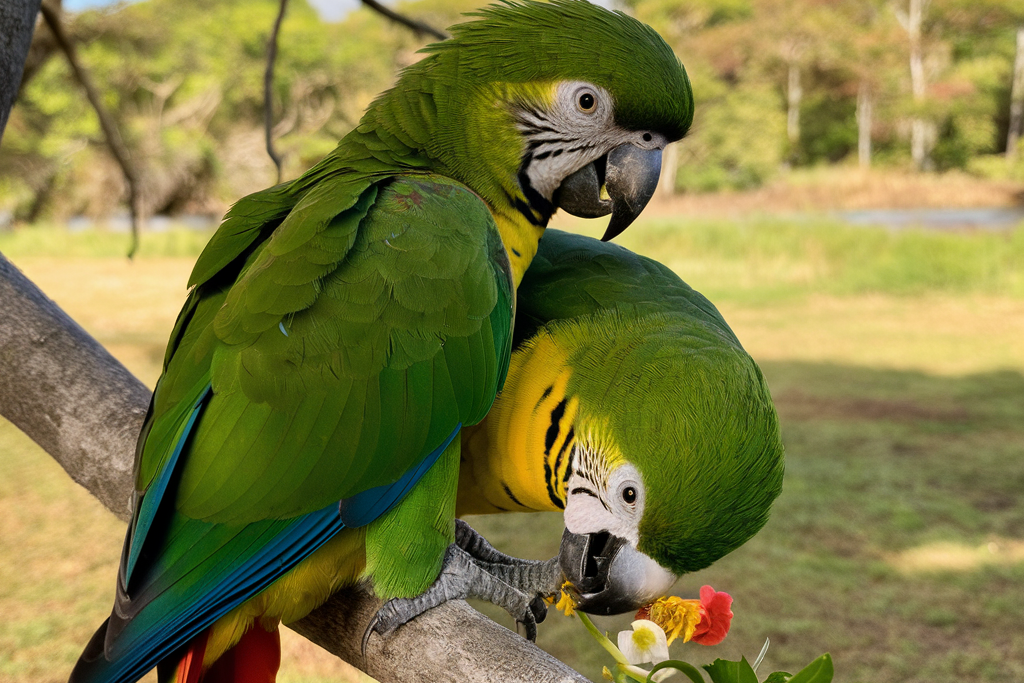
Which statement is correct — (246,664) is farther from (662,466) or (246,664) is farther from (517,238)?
(517,238)

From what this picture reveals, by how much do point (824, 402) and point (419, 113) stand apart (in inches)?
232

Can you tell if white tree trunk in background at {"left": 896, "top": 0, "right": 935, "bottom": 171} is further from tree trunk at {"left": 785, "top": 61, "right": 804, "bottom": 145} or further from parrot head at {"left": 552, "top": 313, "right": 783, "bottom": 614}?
parrot head at {"left": 552, "top": 313, "right": 783, "bottom": 614}

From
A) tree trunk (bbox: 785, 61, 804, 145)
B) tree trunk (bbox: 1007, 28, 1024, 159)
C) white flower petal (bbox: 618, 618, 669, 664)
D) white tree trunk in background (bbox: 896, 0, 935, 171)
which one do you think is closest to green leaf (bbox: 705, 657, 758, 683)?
white flower petal (bbox: 618, 618, 669, 664)

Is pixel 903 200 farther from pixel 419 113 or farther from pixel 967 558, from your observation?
pixel 419 113

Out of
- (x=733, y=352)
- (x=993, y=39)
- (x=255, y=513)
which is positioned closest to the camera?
(x=255, y=513)

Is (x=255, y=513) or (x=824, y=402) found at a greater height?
(x=255, y=513)

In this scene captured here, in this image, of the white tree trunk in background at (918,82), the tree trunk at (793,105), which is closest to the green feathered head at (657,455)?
the white tree trunk in background at (918,82)

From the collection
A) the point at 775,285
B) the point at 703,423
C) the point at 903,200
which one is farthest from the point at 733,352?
the point at 903,200

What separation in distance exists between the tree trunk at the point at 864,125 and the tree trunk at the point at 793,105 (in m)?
1.87

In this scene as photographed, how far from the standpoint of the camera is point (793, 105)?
976 inches

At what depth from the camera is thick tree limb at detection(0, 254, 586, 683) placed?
1.21 meters

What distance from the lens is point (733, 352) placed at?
4.43 feet

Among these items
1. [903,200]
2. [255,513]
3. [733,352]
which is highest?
[733,352]

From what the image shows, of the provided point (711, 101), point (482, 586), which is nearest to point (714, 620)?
point (482, 586)
